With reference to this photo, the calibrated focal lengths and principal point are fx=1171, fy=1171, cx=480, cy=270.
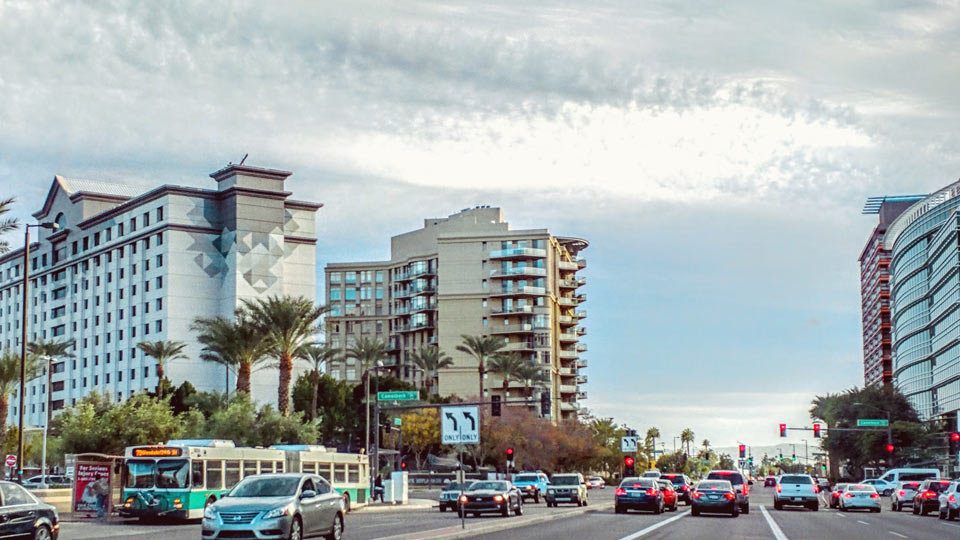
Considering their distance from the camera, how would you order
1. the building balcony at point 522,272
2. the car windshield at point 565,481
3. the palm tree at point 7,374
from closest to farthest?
the car windshield at point 565,481 → the palm tree at point 7,374 → the building balcony at point 522,272

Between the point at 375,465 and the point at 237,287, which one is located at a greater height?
the point at 237,287

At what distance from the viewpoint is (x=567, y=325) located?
156 meters

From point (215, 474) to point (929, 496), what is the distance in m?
29.2

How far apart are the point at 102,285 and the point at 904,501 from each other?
95.4 metres

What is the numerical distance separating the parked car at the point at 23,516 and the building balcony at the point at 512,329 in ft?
410

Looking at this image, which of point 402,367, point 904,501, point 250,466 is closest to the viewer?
point 250,466

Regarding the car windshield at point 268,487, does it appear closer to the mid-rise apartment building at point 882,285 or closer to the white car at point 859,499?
the white car at point 859,499

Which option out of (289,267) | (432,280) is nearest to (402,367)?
(432,280)

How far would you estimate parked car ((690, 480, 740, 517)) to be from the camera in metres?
42.6

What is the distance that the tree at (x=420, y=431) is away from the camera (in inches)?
4488

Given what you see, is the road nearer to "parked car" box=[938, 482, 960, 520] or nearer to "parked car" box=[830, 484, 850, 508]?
"parked car" box=[938, 482, 960, 520]

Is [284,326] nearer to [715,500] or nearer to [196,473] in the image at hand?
[196,473]

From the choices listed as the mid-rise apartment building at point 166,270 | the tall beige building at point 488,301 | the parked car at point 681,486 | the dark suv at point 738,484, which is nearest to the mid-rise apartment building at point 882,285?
the tall beige building at point 488,301

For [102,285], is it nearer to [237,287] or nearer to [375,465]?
[237,287]
